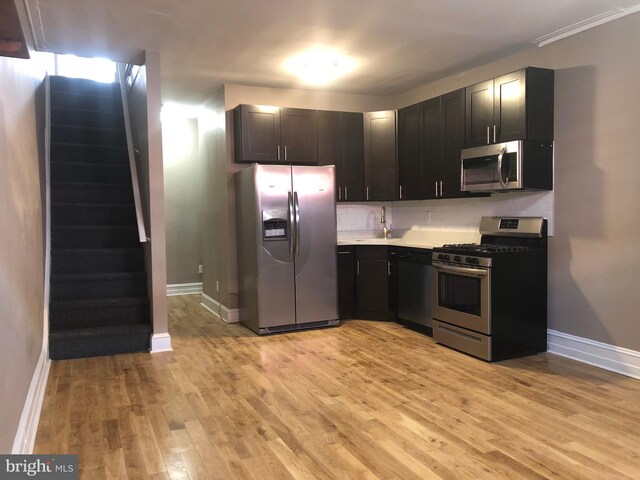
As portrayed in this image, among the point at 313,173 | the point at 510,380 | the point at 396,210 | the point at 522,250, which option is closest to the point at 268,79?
the point at 313,173

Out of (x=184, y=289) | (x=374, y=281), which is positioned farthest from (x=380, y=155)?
(x=184, y=289)

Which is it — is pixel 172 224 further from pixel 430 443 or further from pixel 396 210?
pixel 430 443

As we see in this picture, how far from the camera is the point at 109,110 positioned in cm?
626

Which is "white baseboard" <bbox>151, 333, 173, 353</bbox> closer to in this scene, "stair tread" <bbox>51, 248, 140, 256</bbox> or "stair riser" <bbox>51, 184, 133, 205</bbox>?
"stair tread" <bbox>51, 248, 140, 256</bbox>

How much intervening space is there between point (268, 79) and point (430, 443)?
4.02 metres

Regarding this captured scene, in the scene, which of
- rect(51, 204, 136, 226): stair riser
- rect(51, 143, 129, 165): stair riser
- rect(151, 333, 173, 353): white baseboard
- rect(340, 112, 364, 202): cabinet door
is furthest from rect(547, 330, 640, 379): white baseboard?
rect(51, 143, 129, 165): stair riser

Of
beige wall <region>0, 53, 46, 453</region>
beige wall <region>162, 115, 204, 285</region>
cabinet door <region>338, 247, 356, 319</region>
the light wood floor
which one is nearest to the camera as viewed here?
beige wall <region>0, 53, 46, 453</region>

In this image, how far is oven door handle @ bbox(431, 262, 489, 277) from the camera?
390cm

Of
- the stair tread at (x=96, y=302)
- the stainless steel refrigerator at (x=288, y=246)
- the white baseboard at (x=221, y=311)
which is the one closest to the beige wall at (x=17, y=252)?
the stair tread at (x=96, y=302)

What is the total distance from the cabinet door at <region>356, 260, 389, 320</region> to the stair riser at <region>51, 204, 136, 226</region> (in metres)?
2.56

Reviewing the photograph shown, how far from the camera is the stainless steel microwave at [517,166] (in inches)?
155

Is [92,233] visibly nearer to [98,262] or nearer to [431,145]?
[98,262]

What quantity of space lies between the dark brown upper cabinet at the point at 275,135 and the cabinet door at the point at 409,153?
0.96 metres

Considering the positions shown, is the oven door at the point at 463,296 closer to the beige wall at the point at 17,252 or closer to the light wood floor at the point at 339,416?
the light wood floor at the point at 339,416
